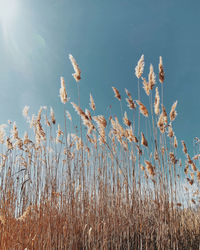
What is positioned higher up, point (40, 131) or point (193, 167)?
point (40, 131)

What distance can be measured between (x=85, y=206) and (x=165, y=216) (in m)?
0.96

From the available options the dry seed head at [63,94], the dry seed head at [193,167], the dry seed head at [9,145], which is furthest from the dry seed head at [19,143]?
the dry seed head at [193,167]

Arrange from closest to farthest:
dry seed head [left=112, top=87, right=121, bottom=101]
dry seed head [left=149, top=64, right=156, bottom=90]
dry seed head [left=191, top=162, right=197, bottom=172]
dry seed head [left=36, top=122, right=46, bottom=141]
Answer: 1. dry seed head [left=149, top=64, right=156, bottom=90]
2. dry seed head [left=112, top=87, right=121, bottom=101]
3. dry seed head [left=36, top=122, right=46, bottom=141]
4. dry seed head [left=191, top=162, right=197, bottom=172]

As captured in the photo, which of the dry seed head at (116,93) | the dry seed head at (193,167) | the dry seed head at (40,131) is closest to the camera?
the dry seed head at (116,93)

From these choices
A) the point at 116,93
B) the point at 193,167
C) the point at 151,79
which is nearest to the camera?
the point at 151,79

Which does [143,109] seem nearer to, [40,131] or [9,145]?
[40,131]

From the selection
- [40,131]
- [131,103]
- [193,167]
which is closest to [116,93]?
[131,103]

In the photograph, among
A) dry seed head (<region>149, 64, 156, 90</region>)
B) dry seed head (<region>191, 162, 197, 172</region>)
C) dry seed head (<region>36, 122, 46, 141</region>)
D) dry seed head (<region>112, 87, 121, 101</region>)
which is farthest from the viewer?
dry seed head (<region>191, 162, 197, 172</region>)

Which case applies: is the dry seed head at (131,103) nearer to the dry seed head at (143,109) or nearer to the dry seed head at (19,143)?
the dry seed head at (143,109)

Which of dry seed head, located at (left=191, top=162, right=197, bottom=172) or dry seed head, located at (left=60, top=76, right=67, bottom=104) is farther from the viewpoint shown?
dry seed head, located at (left=191, top=162, right=197, bottom=172)

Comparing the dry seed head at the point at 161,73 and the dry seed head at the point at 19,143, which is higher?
the dry seed head at the point at 161,73

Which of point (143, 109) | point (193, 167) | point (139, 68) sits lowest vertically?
point (193, 167)

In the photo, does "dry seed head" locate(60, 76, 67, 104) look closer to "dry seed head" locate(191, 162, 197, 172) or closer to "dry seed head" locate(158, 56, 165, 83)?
"dry seed head" locate(158, 56, 165, 83)

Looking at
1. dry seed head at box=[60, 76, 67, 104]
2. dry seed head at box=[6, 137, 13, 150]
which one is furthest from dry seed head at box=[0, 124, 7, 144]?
dry seed head at box=[60, 76, 67, 104]
